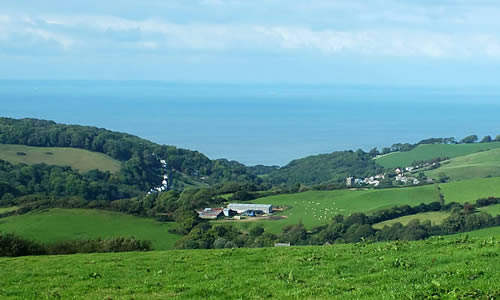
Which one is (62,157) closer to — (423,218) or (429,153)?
(423,218)

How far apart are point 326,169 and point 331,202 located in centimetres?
7069

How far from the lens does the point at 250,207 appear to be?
203ft

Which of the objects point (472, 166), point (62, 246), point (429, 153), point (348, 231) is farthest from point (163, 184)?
point (62, 246)

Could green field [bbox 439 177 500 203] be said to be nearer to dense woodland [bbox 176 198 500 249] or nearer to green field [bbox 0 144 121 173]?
dense woodland [bbox 176 198 500 249]

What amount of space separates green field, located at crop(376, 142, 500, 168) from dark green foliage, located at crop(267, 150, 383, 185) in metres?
3.64

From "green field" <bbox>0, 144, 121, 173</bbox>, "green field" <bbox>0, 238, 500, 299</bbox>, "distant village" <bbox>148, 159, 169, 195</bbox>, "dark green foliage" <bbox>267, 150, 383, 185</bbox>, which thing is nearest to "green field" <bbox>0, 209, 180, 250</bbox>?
"green field" <bbox>0, 238, 500, 299</bbox>

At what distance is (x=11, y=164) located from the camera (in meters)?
96.4

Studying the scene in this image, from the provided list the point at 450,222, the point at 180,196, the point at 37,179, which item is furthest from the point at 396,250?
the point at 37,179

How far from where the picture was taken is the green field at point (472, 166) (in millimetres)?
93688

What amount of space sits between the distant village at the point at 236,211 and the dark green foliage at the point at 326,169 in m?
60.0

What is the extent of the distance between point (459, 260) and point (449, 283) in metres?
2.68

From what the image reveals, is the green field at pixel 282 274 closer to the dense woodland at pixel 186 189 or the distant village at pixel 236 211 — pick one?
the dense woodland at pixel 186 189

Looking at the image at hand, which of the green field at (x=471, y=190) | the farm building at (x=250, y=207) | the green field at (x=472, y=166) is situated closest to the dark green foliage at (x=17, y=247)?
the farm building at (x=250, y=207)

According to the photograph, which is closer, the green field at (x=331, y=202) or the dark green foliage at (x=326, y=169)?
the green field at (x=331, y=202)
